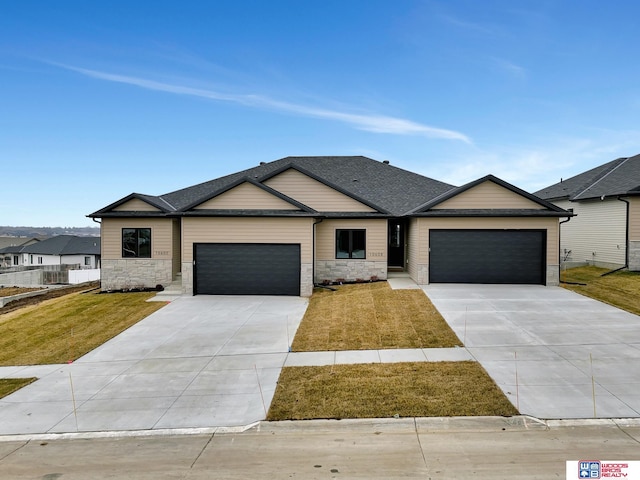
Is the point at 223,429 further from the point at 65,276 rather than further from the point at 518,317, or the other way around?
the point at 65,276

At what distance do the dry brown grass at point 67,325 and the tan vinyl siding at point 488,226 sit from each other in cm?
1177

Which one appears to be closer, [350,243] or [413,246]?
[413,246]

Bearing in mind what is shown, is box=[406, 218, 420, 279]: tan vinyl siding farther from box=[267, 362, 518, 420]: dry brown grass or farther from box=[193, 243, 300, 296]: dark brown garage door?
box=[267, 362, 518, 420]: dry brown grass

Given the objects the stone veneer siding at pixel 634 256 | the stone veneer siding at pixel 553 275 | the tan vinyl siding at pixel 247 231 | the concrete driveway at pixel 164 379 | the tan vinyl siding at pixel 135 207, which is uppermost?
the tan vinyl siding at pixel 135 207

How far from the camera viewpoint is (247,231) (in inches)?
678

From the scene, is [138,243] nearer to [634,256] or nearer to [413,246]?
[413,246]

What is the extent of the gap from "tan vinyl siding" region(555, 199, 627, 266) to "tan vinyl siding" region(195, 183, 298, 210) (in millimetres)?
17049

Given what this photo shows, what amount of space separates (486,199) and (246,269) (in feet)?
37.7

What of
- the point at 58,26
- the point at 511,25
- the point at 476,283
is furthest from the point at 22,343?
the point at 511,25

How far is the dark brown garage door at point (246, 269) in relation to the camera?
17172 millimetres

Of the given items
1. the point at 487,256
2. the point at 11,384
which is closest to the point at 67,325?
the point at 11,384

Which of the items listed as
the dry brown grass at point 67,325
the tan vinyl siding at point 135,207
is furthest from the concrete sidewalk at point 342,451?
the tan vinyl siding at point 135,207

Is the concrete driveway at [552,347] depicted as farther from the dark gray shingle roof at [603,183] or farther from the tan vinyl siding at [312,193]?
the dark gray shingle roof at [603,183]

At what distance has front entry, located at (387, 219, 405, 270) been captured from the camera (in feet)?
70.4
